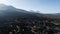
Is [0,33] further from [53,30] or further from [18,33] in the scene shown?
[53,30]

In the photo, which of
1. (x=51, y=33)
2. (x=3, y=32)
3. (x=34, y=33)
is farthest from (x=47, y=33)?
(x=3, y=32)

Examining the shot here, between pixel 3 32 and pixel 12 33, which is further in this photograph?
pixel 3 32

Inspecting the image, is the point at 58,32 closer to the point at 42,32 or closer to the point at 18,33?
the point at 42,32

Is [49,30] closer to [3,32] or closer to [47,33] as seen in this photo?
[47,33]

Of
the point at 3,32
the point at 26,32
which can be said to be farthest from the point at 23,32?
the point at 3,32

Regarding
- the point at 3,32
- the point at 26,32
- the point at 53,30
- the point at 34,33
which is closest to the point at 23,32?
the point at 26,32

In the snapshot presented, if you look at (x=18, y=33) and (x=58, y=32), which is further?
(x=58, y=32)

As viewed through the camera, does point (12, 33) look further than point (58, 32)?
No
